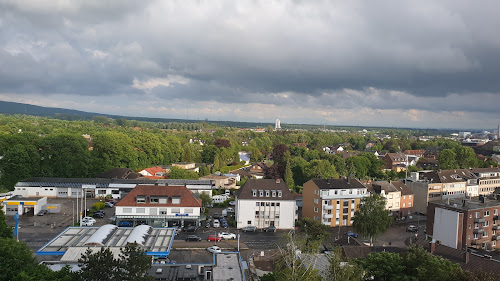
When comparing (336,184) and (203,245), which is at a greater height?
Answer: (336,184)

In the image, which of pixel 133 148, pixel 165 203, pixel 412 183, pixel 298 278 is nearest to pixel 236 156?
pixel 133 148

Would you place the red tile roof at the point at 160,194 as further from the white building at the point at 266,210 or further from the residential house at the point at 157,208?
the white building at the point at 266,210

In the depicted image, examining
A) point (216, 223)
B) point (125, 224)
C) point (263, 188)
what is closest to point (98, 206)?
point (125, 224)

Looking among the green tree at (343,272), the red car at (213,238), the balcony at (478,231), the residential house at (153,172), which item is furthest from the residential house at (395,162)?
the green tree at (343,272)

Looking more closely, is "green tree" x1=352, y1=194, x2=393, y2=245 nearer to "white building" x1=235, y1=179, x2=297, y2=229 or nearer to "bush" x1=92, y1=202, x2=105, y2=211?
"white building" x1=235, y1=179, x2=297, y2=229

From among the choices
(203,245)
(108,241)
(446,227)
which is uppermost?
(108,241)

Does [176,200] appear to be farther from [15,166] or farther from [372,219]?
[15,166]
